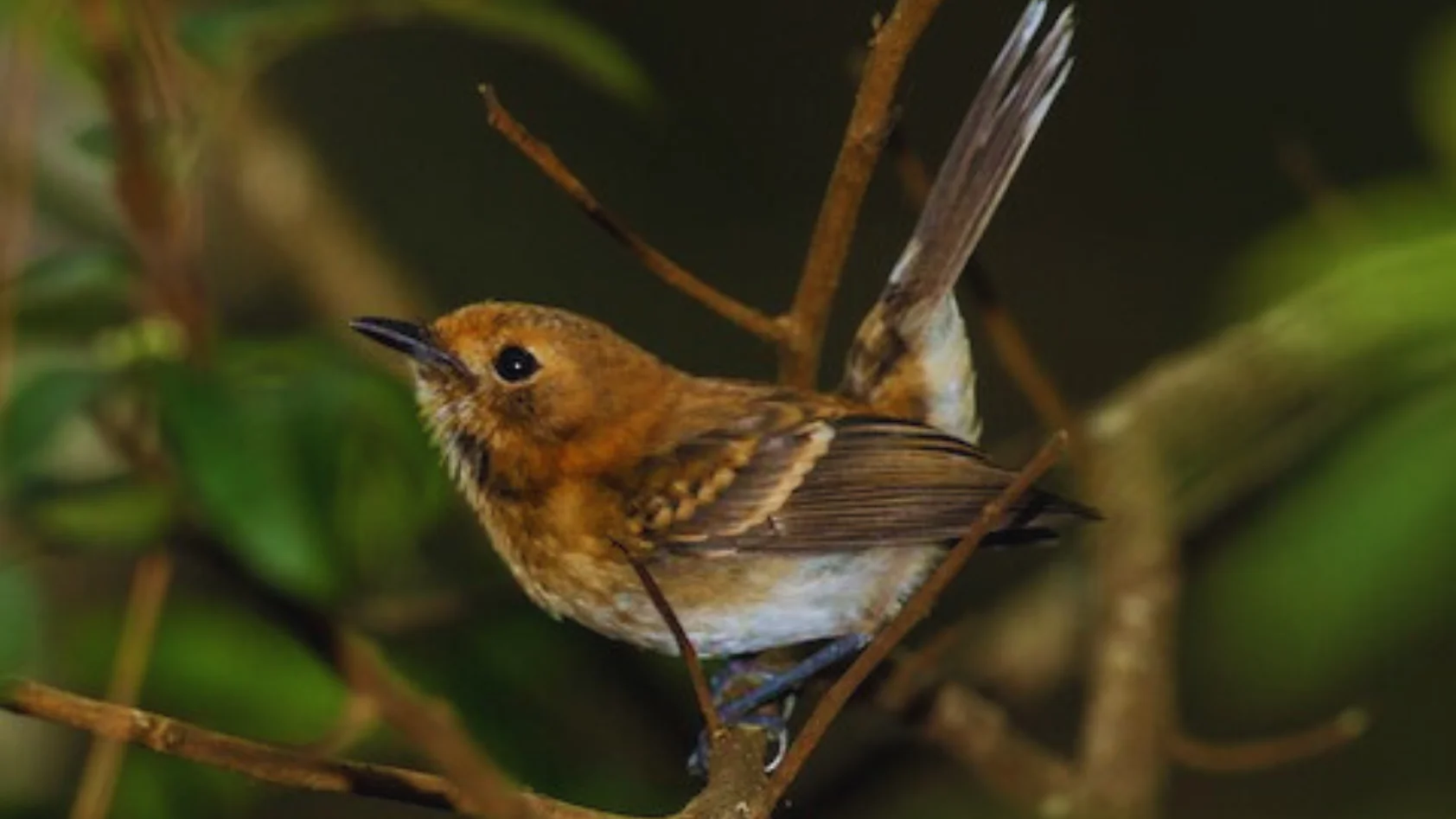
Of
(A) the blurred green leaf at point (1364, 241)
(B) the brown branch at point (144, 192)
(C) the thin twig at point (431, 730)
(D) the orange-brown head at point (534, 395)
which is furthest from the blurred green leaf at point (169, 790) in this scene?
(A) the blurred green leaf at point (1364, 241)

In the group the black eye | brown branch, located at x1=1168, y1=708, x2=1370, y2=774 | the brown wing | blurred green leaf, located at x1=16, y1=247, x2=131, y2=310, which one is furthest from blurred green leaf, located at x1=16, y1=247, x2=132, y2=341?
brown branch, located at x1=1168, y1=708, x2=1370, y2=774

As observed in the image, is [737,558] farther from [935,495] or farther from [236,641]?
[236,641]

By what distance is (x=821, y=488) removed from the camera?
305 centimetres

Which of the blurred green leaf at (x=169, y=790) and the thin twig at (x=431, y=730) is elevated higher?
A: the blurred green leaf at (x=169, y=790)

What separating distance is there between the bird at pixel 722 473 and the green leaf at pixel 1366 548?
0.26 m

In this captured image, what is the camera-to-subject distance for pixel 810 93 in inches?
262

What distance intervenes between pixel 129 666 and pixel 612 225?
1.27 metres

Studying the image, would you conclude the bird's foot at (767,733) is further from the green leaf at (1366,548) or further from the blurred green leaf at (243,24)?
the blurred green leaf at (243,24)

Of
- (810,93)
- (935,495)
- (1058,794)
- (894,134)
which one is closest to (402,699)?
(935,495)

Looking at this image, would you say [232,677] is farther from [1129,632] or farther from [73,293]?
[1129,632]

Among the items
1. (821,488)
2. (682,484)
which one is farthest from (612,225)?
(821,488)

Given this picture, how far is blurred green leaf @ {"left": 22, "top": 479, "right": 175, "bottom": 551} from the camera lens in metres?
3.60

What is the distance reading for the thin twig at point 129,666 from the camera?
3.10 metres

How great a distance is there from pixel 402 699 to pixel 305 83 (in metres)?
4.15
